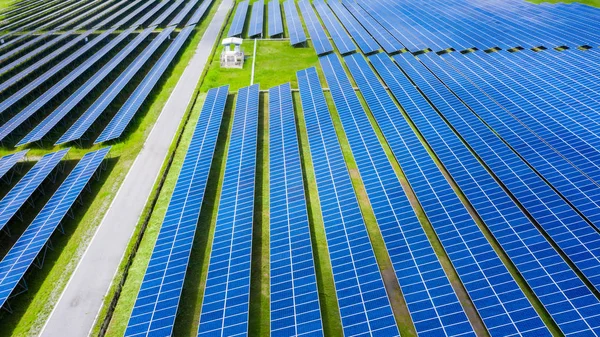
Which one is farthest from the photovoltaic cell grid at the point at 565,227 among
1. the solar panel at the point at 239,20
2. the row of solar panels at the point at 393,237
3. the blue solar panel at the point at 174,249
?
A: the solar panel at the point at 239,20

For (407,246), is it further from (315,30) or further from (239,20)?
(239,20)

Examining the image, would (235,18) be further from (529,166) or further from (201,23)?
(529,166)

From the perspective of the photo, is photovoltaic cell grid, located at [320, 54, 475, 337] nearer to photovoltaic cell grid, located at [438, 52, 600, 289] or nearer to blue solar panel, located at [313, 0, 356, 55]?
photovoltaic cell grid, located at [438, 52, 600, 289]

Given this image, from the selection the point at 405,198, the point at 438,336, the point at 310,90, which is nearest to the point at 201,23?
the point at 310,90

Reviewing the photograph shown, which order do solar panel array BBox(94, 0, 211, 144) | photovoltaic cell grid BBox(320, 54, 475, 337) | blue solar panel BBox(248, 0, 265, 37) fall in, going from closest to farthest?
photovoltaic cell grid BBox(320, 54, 475, 337)
solar panel array BBox(94, 0, 211, 144)
blue solar panel BBox(248, 0, 265, 37)

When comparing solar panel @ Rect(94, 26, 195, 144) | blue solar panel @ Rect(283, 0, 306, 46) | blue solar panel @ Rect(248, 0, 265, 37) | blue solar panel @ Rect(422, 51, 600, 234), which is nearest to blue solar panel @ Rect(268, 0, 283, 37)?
blue solar panel @ Rect(283, 0, 306, 46)

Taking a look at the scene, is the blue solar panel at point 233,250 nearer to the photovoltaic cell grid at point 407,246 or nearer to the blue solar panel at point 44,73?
the photovoltaic cell grid at point 407,246
